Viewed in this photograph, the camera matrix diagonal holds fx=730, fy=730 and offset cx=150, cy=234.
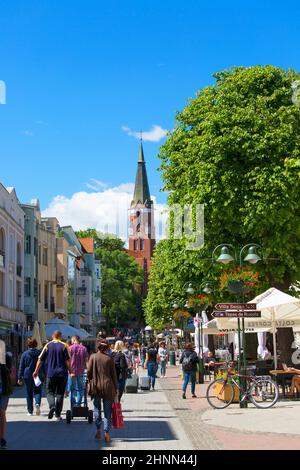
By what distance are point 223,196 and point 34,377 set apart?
12.9 meters

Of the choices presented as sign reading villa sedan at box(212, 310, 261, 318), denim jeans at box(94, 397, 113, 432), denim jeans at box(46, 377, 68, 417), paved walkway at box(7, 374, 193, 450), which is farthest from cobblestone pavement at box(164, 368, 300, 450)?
denim jeans at box(46, 377, 68, 417)

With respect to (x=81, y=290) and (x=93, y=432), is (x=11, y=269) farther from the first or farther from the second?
(x=81, y=290)

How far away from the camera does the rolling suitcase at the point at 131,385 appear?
25.5 metres

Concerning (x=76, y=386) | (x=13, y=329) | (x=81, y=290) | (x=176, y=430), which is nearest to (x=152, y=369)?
(x=76, y=386)

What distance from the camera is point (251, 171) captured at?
26.7 m

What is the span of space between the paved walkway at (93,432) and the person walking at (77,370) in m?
0.88

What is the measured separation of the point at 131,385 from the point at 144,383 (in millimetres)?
1552

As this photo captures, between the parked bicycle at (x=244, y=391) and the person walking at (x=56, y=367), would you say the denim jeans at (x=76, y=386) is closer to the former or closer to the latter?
the person walking at (x=56, y=367)

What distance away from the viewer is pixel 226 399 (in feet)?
61.2

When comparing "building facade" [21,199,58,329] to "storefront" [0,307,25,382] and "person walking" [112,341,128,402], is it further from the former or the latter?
"person walking" [112,341,128,402]

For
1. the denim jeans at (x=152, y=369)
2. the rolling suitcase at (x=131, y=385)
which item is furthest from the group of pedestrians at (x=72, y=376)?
the denim jeans at (x=152, y=369)

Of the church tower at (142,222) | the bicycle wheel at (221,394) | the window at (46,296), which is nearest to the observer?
the bicycle wheel at (221,394)

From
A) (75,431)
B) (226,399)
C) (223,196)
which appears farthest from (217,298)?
(75,431)
